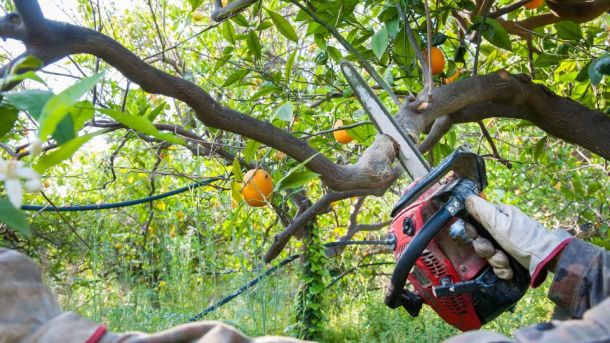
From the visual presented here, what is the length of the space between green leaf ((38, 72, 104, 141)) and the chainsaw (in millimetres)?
680

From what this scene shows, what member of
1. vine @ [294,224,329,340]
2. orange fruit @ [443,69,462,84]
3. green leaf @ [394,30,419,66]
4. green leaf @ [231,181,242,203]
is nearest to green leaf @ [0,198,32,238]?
green leaf @ [231,181,242,203]

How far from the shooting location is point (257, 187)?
4.56 ft

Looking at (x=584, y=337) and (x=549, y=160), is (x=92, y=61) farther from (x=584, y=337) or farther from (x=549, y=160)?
(x=584, y=337)

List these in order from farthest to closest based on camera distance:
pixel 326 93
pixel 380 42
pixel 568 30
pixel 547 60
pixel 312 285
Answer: pixel 312 285, pixel 326 93, pixel 547 60, pixel 568 30, pixel 380 42

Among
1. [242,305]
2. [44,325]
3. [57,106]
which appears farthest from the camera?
[242,305]

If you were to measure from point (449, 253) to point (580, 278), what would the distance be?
273 mm

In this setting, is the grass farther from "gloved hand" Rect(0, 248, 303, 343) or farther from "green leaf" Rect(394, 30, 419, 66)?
"gloved hand" Rect(0, 248, 303, 343)

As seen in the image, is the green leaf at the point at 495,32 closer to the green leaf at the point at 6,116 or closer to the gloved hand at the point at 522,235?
the gloved hand at the point at 522,235

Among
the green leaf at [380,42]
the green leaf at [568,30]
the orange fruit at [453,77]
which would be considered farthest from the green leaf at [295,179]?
the green leaf at [568,30]

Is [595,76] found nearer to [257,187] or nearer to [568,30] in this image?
[568,30]

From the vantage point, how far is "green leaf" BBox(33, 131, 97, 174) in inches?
16.2

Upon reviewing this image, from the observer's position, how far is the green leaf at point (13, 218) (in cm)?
43

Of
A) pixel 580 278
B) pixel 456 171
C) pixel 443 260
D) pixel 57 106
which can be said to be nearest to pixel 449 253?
pixel 443 260

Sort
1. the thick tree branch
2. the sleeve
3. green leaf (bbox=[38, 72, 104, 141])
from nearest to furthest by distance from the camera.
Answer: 1. green leaf (bbox=[38, 72, 104, 141])
2. the sleeve
3. the thick tree branch
